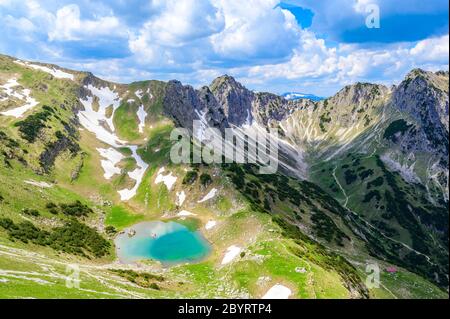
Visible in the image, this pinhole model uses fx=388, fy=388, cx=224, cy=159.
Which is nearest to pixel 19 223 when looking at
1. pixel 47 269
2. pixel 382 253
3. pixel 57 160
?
pixel 47 269

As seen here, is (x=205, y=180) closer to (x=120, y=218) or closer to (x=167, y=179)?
(x=167, y=179)

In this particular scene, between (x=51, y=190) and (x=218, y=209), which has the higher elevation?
(x=51, y=190)

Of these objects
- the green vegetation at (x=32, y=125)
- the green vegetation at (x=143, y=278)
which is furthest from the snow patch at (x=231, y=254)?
the green vegetation at (x=32, y=125)

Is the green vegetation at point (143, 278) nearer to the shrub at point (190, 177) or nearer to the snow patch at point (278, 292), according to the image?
the snow patch at point (278, 292)

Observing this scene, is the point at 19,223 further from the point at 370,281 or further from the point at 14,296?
the point at 370,281

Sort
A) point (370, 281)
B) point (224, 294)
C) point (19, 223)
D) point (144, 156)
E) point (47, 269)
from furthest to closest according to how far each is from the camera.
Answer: point (144, 156) < point (370, 281) < point (19, 223) < point (224, 294) < point (47, 269)

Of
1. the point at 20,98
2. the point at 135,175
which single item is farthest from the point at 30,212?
the point at 20,98
